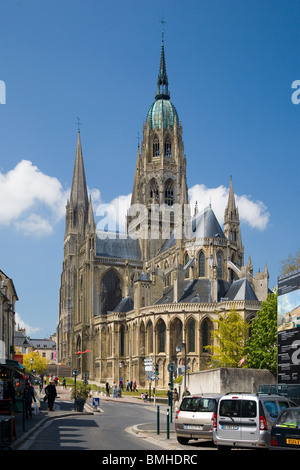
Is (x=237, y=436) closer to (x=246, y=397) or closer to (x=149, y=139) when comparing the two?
(x=246, y=397)

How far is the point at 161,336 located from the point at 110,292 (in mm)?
23383

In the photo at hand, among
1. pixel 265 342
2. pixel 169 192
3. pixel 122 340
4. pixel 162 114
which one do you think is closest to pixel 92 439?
pixel 265 342

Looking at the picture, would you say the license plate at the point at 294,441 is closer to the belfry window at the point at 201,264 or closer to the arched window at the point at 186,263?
the belfry window at the point at 201,264

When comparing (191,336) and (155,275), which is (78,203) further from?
(191,336)

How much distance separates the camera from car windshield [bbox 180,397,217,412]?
18969mm

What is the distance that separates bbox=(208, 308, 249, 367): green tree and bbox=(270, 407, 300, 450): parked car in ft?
137

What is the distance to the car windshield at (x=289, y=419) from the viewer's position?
48.0 feet

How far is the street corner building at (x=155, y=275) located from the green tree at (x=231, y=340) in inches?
136

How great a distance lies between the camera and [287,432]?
14477 mm

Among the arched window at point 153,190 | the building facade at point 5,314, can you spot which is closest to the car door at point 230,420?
the building facade at point 5,314

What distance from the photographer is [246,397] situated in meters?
16.8

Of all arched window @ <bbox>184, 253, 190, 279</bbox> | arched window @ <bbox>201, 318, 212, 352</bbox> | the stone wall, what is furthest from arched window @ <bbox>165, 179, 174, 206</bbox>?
the stone wall

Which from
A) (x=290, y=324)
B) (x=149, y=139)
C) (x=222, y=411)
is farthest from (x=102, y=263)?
(x=222, y=411)

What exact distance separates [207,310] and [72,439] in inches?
1976
